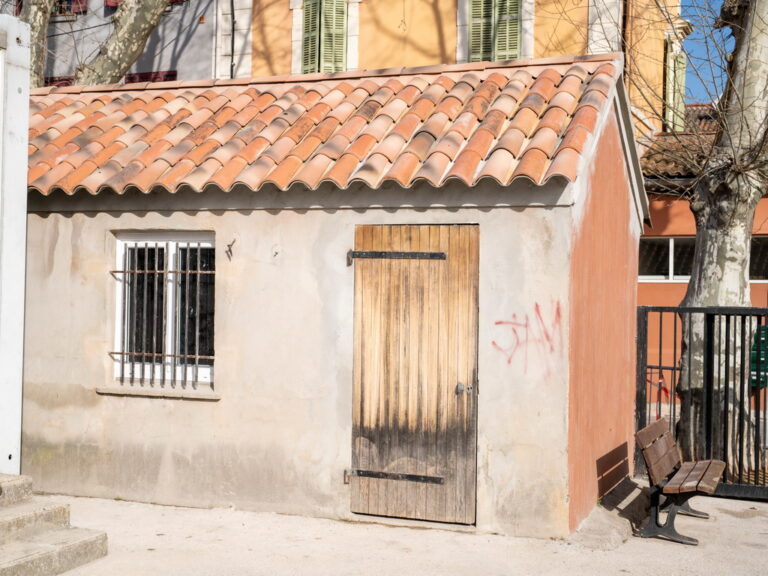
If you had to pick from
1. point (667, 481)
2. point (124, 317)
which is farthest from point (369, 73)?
point (667, 481)

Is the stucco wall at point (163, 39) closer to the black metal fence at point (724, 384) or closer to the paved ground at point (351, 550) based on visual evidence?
the black metal fence at point (724, 384)

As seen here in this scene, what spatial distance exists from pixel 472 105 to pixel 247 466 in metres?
3.70

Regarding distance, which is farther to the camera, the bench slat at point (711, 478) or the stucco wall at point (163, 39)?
the stucco wall at point (163, 39)

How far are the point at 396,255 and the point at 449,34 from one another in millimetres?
11463

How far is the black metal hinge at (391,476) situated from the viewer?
7637 mm

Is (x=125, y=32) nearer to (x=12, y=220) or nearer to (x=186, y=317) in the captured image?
(x=186, y=317)

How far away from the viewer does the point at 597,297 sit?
8.38 metres

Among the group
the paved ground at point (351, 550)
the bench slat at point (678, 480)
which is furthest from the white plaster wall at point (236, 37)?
the bench slat at point (678, 480)

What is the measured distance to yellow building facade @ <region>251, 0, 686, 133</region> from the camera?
685 inches

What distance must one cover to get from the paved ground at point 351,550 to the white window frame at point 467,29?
11.5 meters

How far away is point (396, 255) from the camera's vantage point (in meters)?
7.80

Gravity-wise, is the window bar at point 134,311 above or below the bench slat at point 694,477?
above

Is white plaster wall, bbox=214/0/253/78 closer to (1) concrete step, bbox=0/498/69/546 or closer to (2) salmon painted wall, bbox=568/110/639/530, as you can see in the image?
(2) salmon painted wall, bbox=568/110/639/530

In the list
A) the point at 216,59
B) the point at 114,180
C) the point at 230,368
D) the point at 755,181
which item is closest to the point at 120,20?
the point at 216,59
